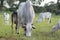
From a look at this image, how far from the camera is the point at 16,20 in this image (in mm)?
10984

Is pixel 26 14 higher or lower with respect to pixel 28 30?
higher

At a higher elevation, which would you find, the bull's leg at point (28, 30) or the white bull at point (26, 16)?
the white bull at point (26, 16)

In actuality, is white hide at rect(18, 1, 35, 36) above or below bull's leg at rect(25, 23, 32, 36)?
above

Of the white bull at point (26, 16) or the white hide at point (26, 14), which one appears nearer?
the white bull at point (26, 16)

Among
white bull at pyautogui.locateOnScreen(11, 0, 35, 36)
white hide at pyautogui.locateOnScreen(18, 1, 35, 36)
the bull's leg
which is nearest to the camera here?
the bull's leg

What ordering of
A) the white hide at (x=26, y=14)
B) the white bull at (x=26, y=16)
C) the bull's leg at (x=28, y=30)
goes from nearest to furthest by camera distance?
the bull's leg at (x=28, y=30) → the white bull at (x=26, y=16) → the white hide at (x=26, y=14)

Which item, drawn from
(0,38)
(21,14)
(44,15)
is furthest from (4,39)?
(44,15)

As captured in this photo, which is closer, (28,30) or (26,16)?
(28,30)

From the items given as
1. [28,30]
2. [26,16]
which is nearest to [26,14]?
[26,16]

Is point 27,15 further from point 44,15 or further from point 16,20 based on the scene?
point 44,15

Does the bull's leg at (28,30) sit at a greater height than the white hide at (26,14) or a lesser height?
lesser

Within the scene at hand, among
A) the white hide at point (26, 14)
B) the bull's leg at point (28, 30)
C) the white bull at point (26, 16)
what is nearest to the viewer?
the bull's leg at point (28, 30)

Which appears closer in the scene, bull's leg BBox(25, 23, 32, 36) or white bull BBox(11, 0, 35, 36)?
bull's leg BBox(25, 23, 32, 36)

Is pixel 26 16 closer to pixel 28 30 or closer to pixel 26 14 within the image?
pixel 26 14
